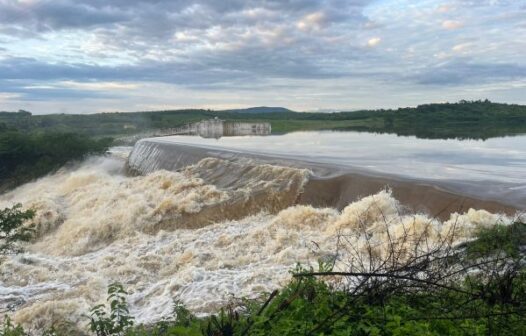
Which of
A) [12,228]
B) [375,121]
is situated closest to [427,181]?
[12,228]

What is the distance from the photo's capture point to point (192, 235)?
11461 millimetres

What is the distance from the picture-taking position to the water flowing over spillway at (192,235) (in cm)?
799

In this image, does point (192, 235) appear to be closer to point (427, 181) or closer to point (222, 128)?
point (427, 181)

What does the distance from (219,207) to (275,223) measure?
2.52 meters

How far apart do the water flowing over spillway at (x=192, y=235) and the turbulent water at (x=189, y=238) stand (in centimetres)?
3

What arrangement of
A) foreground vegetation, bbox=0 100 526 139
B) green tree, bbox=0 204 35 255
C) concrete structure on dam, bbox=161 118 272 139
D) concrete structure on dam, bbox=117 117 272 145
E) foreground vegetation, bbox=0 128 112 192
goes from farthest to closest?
foreground vegetation, bbox=0 100 526 139 → concrete structure on dam, bbox=161 118 272 139 → concrete structure on dam, bbox=117 117 272 145 → foreground vegetation, bbox=0 128 112 192 → green tree, bbox=0 204 35 255

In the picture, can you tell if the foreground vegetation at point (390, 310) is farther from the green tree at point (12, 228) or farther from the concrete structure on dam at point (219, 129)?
the concrete structure on dam at point (219, 129)

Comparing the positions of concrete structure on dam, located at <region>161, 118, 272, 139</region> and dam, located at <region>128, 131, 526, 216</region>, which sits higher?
concrete structure on dam, located at <region>161, 118, 272, 139</region>

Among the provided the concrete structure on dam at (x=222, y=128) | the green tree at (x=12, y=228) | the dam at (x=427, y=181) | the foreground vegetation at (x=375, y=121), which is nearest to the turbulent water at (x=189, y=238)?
the dam at (x=427, y=181)

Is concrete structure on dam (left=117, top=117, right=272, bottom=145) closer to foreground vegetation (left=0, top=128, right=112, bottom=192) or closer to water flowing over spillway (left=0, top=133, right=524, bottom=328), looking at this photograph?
foreground vegetation (left=0, top=128, right=112, bottom=192)

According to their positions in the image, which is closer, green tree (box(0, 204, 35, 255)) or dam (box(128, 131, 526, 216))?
dam (box(128, 131, 526, 216))

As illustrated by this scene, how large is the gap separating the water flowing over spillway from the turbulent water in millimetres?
27

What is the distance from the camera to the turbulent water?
7.95 meters

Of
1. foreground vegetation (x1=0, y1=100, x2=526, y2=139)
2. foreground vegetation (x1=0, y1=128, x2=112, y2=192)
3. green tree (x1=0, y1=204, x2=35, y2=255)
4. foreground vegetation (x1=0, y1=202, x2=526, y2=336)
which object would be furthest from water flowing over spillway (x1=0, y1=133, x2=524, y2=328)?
foreground vegetation (x1=0, y1=100, x2=526, y2=139)
